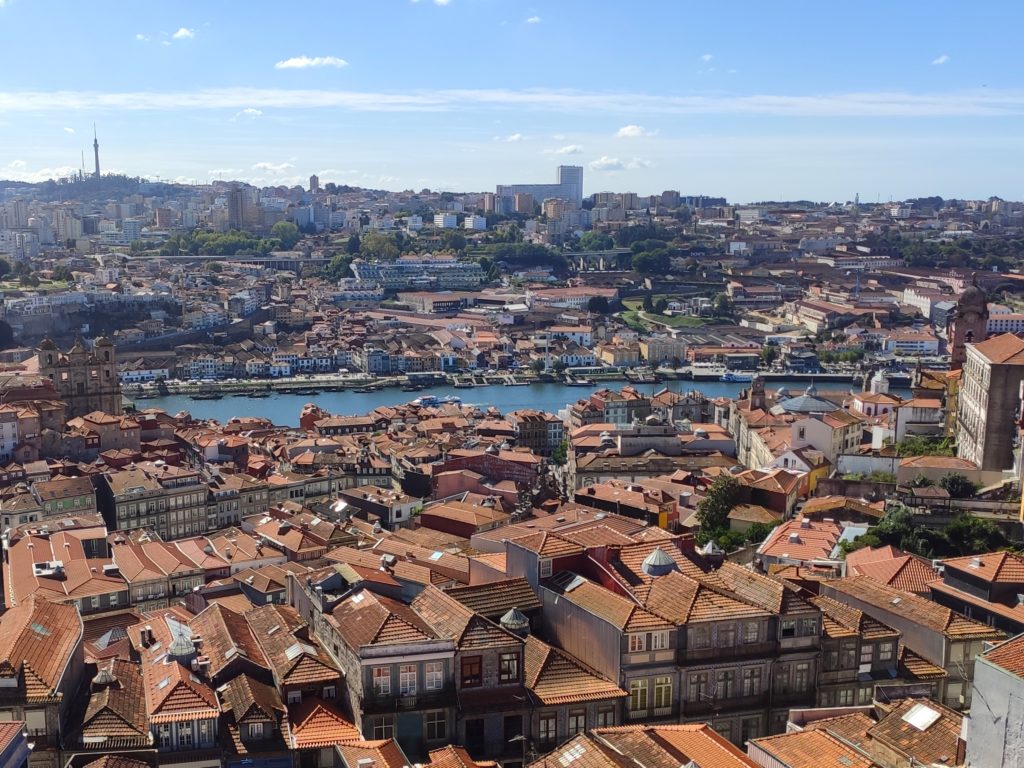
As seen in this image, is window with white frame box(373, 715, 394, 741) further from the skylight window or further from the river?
the river

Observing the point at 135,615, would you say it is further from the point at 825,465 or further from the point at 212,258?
the point at 212,258

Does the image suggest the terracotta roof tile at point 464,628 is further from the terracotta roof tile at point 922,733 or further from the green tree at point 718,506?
the green tree at point 718,506

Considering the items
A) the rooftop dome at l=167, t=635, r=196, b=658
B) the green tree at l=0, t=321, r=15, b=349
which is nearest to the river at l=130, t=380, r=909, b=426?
the green tree at l=0, t=321, r=15, b=349

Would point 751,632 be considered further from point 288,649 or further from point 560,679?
point 288,649

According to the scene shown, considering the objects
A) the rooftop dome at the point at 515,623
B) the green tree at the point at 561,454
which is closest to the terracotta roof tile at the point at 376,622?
the rooftop dome at the point at 515,623

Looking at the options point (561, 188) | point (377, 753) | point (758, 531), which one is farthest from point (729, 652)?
point (561, 188)
